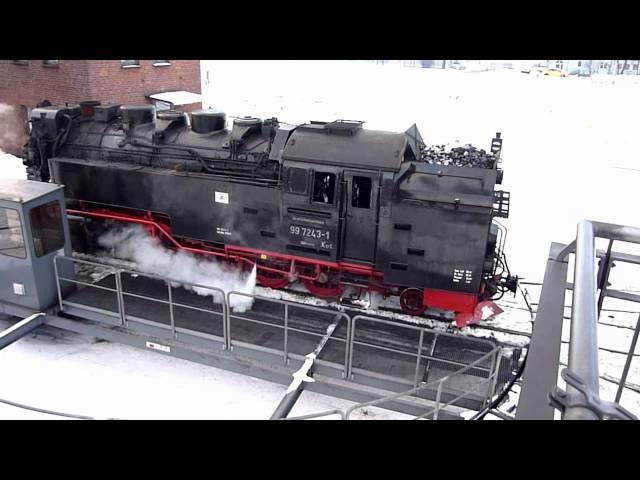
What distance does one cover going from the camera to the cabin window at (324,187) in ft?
28.6

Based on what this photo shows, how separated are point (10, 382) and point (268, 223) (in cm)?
469

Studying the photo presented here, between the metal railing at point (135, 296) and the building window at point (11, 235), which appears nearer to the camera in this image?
the metal railing at point (135, 296)

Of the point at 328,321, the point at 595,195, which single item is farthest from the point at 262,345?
the point at 595,195

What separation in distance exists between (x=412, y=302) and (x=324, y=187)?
261 centimetres

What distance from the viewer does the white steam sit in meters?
10.0

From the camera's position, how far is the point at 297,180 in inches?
347

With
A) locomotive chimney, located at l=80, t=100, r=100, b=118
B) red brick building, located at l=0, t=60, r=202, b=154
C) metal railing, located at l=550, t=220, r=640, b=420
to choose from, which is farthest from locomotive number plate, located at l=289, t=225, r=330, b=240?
red brick building, located at l=0, t=60, r=202, b=154

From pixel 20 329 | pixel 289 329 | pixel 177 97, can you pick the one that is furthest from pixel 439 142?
pixel 20 329

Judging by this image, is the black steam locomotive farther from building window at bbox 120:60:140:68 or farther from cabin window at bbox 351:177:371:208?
building window at bbox 120:60:140:68

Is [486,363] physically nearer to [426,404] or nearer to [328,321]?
[426,404]

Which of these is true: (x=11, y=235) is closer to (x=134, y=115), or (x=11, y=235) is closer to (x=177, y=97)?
(x=134, y=115)

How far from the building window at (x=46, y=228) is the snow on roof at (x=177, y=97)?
1104 cm

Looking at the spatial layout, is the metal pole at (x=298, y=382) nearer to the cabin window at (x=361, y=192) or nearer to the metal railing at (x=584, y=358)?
the cabin window at (x=361, y=192)

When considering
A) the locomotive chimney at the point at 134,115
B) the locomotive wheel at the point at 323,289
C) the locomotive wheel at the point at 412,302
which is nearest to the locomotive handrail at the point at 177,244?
the locomotive wheel at the point at 323,289
